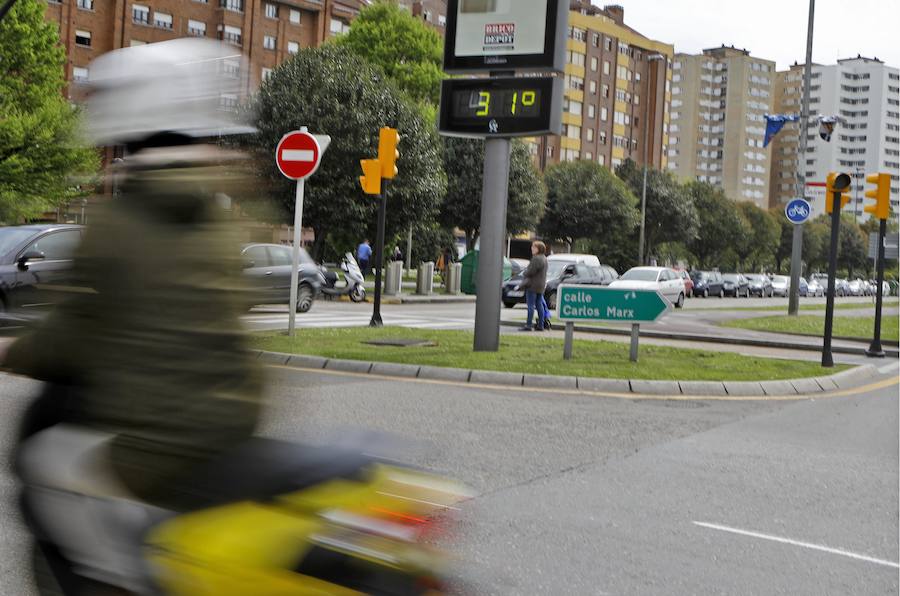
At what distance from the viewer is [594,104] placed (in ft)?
333

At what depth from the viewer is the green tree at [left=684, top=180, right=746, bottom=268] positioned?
84875 mm

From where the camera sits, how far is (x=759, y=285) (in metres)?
63.4

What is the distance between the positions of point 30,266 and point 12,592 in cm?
1057

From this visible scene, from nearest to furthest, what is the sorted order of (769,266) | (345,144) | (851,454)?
→ (851,454) → (345,144) → (769,266)

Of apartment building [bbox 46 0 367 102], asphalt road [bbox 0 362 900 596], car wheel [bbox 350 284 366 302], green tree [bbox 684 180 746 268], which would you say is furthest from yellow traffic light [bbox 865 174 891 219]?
green tree [bbox 684 180 746 268]

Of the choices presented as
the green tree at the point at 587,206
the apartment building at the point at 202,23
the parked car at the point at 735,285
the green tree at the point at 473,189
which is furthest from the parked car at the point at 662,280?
the green tree at the point at 587,206

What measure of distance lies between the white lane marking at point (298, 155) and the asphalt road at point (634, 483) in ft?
13.9

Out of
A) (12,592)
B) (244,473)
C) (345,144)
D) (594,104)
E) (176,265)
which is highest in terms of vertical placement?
(594,104)

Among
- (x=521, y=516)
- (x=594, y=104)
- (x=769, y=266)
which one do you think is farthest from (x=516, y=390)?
(x=769, y=266)

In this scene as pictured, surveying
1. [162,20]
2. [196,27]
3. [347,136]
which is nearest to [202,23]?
[196,27]

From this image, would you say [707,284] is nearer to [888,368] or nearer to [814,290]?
[814,290]

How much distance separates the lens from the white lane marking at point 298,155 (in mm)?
13359

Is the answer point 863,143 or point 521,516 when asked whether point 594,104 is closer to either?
point 521,516

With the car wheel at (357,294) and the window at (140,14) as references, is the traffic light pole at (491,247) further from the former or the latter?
the window at (140,14)
